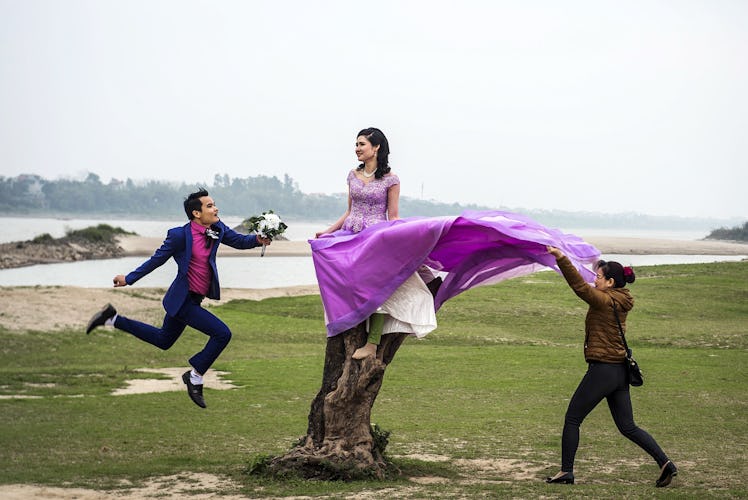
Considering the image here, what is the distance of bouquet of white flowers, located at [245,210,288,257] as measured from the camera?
10.6m

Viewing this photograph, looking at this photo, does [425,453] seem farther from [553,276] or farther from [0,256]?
[0,256]

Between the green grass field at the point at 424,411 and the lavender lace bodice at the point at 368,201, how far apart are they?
2.94 metres

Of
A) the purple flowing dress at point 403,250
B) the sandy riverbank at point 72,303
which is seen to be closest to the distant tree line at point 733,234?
the sandy riverbank at point 72,303

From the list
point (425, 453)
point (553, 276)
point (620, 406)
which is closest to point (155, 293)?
point (553, 276)

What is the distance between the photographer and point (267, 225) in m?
10.7

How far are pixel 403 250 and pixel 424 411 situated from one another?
6.93 metres

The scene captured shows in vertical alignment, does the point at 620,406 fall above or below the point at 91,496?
above

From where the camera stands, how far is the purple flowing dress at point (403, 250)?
31.9ft

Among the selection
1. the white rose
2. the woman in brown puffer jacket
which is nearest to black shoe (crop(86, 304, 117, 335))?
the white rose

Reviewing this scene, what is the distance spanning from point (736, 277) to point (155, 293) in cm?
2663

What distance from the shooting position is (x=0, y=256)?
7275 cm

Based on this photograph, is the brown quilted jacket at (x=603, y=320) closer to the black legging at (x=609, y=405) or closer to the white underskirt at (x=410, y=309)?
the black legging at (x=609, y=405)

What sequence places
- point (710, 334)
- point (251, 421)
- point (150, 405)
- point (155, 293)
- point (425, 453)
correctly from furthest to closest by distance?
point (155, 293), point (710, 334), point (150, 405), point (251, 421), point (425, 453)

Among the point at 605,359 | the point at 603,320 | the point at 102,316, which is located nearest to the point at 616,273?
the point at 603,320
